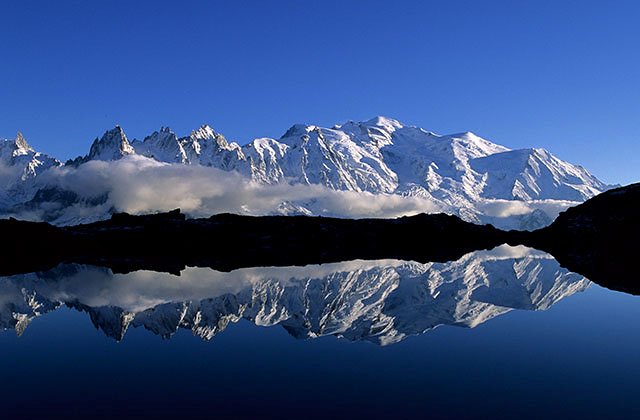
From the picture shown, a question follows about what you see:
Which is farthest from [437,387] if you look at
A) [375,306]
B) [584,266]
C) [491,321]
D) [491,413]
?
[584,266]

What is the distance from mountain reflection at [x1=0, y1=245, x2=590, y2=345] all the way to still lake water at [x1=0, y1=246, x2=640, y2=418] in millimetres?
367

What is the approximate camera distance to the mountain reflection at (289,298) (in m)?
45.5

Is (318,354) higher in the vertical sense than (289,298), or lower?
lower

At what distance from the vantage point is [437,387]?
86.8ft

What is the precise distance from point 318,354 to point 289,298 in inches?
1242

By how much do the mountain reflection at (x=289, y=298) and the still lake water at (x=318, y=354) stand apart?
367 mm

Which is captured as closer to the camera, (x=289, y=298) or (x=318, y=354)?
(x=318, y=354)

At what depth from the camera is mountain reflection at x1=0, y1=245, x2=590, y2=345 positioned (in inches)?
1790

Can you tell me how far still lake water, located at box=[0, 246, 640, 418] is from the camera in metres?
24.2

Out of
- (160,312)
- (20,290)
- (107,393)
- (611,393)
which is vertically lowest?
(611,393)

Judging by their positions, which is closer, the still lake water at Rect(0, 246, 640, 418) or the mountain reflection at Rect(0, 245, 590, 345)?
the still lake water at Rect(0, 246, 640, 418)

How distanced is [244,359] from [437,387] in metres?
12.7

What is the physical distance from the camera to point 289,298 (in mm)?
65438

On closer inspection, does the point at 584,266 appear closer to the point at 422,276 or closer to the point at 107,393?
the point at 422,276
